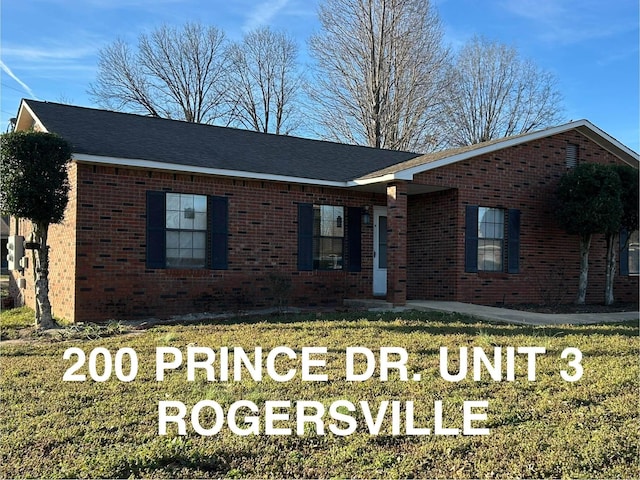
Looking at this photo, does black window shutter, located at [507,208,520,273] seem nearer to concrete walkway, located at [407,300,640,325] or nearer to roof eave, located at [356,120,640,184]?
roof eave, located at [356,120,640,184]

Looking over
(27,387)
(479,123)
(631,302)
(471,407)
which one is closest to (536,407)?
(471,407)

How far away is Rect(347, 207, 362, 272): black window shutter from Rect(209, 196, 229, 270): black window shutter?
2.96 meters

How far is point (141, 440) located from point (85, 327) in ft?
18.7

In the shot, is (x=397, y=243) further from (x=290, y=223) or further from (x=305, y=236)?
(x=290, y=223)

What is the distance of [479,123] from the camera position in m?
32.8

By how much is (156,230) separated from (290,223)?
287 cm

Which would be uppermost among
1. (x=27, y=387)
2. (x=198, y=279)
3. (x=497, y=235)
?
(x=497, y=235)

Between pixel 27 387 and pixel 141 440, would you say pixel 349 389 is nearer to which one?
pixel 141 440

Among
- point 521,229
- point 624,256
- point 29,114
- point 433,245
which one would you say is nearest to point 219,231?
point 433,245

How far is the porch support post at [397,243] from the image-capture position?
11.7 metres

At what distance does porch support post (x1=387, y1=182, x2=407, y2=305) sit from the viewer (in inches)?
460

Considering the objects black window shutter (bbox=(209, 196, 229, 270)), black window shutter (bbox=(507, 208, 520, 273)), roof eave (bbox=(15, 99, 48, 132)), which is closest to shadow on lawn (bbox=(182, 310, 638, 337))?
black window shutter (bbox=(209, 196, 229, 270))

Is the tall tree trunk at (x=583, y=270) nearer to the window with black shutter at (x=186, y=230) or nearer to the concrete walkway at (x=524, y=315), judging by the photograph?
the concrete walkway at (x=524, y=315)

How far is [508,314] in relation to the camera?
10.7 meters
